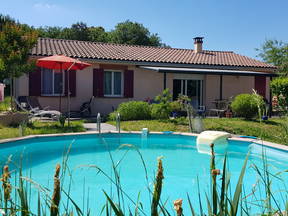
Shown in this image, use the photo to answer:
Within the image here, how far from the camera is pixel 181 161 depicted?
394 inches

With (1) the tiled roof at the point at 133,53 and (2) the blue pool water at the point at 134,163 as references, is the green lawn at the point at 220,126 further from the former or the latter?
(1) the tiled roof at the point at 133,53

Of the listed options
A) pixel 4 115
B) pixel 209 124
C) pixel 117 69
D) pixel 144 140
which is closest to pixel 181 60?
pixel 117 69

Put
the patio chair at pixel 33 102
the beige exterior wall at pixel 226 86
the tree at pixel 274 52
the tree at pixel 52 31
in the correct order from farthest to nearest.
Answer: the tree at pixel 52 31
the tree at pixel 274 52
the beige exterior wall at pixel 226 86
the patio chair at pixel 33 102

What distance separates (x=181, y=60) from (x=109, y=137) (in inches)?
477

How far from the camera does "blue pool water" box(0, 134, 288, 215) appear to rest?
652 centimetres

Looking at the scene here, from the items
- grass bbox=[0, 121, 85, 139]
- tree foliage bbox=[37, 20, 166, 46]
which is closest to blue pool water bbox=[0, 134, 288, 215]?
grass bbox=[0, 121, 85, 139]

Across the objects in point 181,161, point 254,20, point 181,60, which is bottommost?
point 181,161

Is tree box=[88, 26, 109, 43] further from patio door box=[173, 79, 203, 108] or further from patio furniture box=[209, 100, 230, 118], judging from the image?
patio furniture box=[209, 100, 230, 118]

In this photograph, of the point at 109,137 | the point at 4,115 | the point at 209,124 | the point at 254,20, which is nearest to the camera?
the point at 109,137

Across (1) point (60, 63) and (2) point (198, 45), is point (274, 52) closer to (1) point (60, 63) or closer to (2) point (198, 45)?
(2) point (198, 45)

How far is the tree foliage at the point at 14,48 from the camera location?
13053 mm

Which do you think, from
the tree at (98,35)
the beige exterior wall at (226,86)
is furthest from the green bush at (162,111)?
the tree at (98,35)

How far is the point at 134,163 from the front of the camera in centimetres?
930

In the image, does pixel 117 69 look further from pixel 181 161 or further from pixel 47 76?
pixel 181 161
